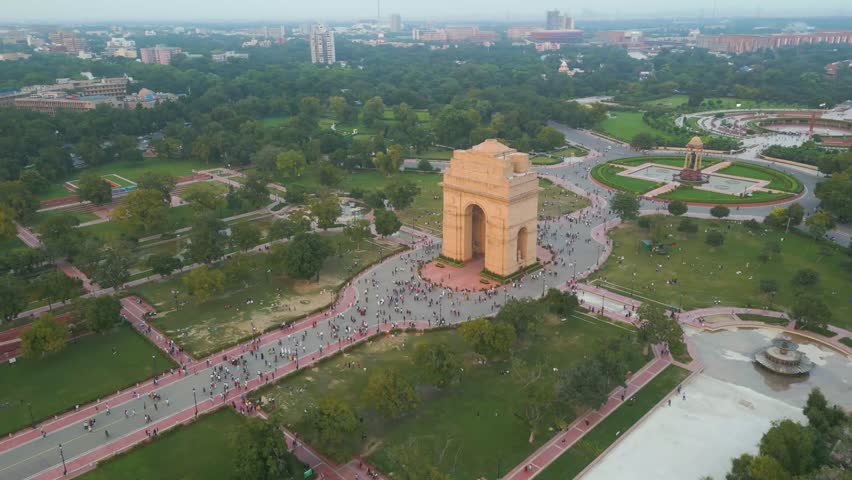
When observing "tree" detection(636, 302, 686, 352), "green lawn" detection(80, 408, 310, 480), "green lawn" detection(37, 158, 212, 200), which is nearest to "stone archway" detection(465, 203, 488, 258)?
"tree" detection(636, 302, 686, 352)

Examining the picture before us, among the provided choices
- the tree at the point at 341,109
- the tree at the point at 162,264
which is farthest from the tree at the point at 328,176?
the tree at the point at 341,109

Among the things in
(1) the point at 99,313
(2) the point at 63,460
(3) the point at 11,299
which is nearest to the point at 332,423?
(2) the point at 63,460

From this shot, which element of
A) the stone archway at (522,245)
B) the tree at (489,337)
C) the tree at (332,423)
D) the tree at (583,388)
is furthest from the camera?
the stone archway at (522,245)

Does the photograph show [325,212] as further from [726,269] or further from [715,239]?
[726,269]

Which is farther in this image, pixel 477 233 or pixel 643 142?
pixel 643 142

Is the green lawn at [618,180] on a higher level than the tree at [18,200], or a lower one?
lower

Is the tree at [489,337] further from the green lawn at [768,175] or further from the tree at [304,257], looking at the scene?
the green lawn at [768,175]

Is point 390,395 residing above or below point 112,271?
below
